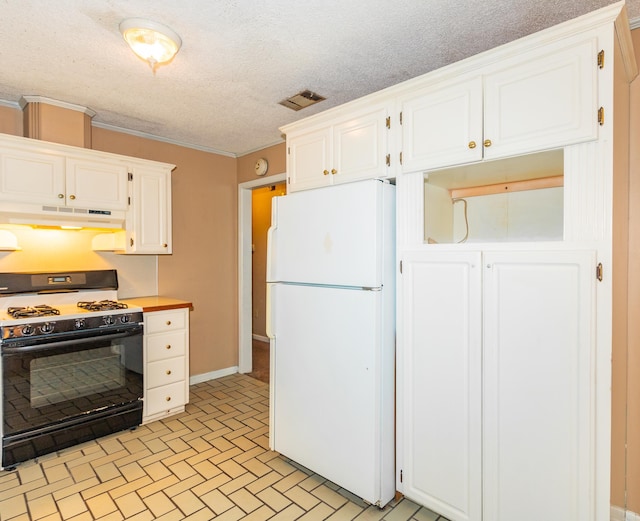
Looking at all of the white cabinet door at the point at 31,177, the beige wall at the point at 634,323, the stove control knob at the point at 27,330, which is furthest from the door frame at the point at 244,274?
the beige wall at the point at 634,323

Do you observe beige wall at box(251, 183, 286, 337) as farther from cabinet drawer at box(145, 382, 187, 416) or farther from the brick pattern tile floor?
the brick pattern tile floor

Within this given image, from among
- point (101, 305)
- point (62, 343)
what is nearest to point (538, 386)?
point (62, 343)

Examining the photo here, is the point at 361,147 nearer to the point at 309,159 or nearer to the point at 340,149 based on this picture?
the point at 340,149

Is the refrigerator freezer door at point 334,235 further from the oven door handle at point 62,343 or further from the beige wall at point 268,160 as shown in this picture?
the beige wall at point 268,160

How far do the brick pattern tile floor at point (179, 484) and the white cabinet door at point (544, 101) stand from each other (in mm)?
1981

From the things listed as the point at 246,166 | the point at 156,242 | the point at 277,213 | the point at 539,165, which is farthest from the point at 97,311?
the point at 539,165

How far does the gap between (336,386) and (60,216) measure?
2395 mm

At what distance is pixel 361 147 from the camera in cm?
218

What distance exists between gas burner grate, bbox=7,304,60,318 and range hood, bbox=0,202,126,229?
62 cm

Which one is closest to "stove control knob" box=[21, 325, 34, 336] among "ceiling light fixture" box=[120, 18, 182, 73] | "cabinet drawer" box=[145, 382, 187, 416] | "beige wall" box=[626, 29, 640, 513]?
"cabinet drawer" box=[145, 382, 187, 416]

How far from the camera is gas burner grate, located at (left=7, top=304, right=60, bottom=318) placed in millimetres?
2499

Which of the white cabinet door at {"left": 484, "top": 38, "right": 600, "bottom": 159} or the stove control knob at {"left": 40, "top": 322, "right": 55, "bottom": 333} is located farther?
the stove control knob at {"left": 40, "top": 322, "right": 55, "bottom": 333}

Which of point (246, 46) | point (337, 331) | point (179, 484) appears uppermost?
point (246, 46)

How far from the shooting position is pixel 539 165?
5.88 feet
